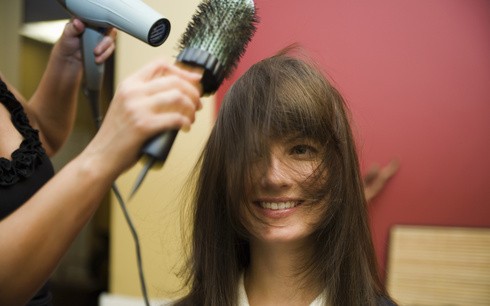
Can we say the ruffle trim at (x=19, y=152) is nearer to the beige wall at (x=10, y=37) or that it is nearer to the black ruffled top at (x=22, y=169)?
the black ruffled top at (x=22, y=169)

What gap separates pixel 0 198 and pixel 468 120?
1281mm

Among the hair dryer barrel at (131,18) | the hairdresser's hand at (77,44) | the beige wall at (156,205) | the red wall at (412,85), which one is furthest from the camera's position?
Answer: the beige wall at (156,205)

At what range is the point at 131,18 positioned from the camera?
21.4 inches

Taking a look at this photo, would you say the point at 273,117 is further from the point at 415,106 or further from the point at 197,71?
the point at 415,106

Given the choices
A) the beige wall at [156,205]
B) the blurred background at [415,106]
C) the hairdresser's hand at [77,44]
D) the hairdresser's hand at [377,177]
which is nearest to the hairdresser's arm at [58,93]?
the hairdresser's hand at [77,44]

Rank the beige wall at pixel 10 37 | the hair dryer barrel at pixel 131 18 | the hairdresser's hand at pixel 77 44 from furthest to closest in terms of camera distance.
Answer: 1. the beige wall at pixel 10 37
2. the hairdresser's hand at pixel 77 44
3. the hair dryer barrel at pixel 131 18

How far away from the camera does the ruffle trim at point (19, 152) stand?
62 centimetres

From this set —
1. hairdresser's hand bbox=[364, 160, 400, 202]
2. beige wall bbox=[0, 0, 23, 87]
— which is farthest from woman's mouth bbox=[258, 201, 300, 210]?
beige wall bbox=[0, 0, 23, 87]

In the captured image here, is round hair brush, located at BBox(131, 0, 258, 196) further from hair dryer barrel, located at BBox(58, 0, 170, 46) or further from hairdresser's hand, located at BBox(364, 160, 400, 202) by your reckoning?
hairdresser's hand, located at BBox(364, 160, 400, 202)

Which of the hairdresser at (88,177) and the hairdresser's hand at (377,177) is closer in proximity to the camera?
the hairdresser at (88,177)

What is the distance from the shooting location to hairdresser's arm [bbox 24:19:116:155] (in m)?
0.77

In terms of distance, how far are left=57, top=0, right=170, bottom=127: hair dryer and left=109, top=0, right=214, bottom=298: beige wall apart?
2.78ft

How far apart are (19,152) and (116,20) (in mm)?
260

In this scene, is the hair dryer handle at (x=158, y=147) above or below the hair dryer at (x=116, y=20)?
below
